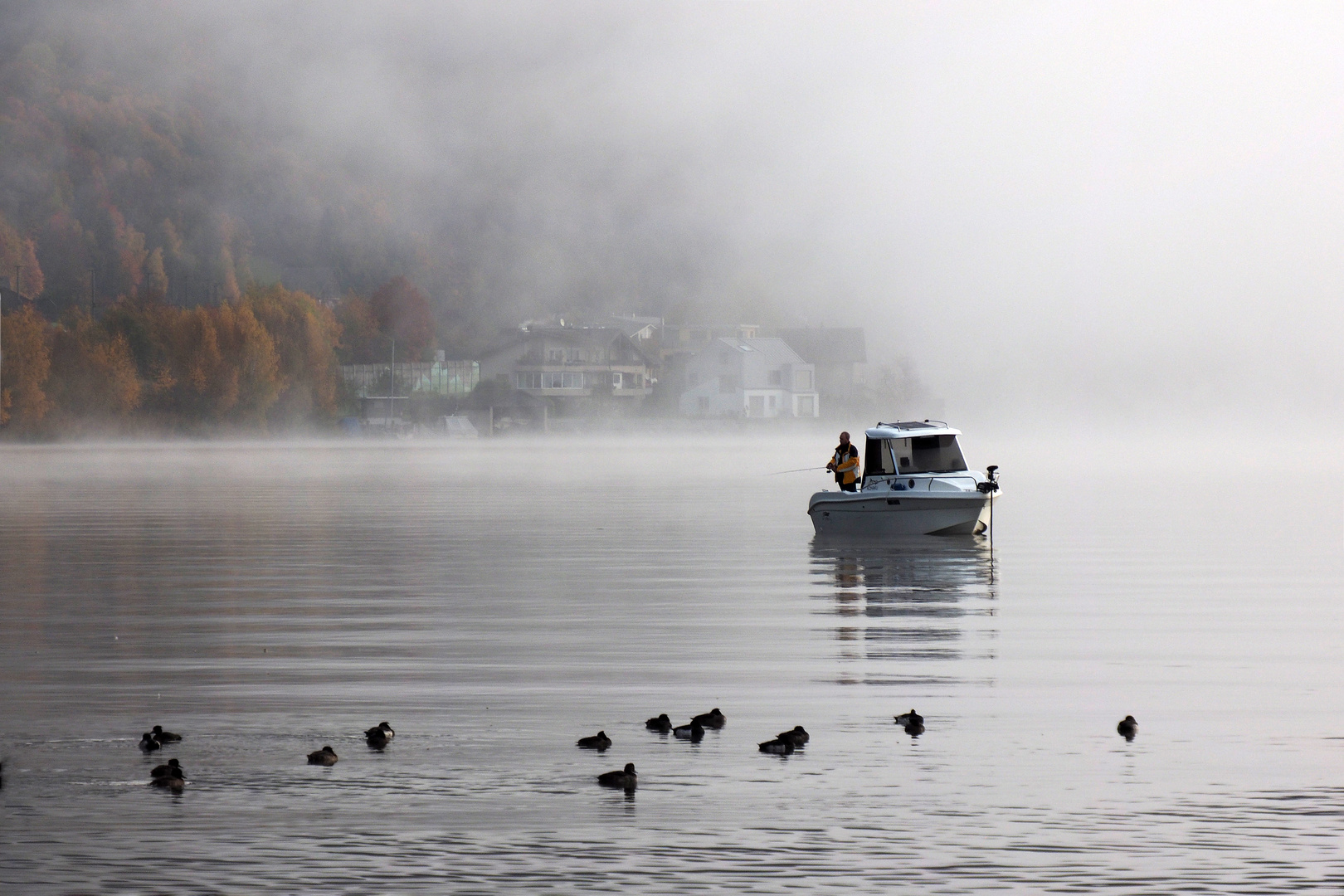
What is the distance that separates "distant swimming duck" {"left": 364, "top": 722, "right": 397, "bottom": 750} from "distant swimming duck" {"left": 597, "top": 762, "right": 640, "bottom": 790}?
248 centimetres

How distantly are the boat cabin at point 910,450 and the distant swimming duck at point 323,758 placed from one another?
30600mm

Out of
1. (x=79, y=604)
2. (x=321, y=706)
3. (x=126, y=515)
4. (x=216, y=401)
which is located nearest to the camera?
(x=321, y=706)

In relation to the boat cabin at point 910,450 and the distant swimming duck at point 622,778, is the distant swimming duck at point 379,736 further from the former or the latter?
the boat cabin at point 910,450

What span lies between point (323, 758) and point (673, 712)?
4085 mm

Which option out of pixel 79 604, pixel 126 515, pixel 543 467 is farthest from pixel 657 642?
pixel 543 467

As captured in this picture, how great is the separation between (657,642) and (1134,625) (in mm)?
7396

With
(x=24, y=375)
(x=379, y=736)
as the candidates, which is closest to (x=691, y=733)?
(x=379, y=736)

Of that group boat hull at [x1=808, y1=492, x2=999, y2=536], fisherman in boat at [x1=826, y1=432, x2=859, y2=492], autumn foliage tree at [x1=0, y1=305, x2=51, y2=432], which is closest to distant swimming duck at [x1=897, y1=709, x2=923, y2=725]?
boat hull at [x1=808, y1=492, x2=999, y2=536]

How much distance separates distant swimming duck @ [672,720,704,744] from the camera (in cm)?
1631

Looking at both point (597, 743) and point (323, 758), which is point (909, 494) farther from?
point (323, 758)

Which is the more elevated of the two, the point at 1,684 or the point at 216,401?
the point at 216,401

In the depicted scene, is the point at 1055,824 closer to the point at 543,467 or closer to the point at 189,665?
the point at 189,665

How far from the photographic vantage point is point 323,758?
15211 millimetres

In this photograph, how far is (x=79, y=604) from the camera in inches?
1130
